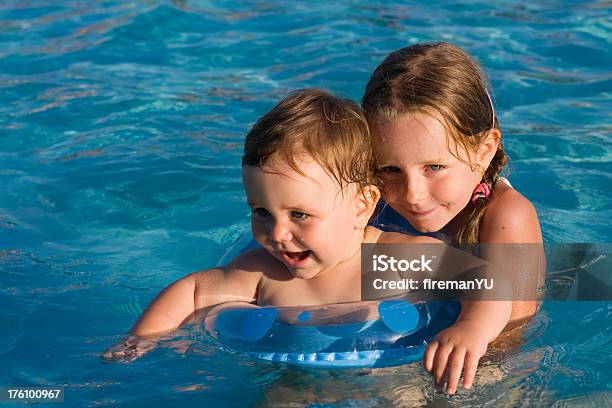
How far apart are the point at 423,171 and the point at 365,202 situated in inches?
11.9

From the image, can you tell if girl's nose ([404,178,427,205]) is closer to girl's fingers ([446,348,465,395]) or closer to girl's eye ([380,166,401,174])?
girl's eye ([380,166,401,174])

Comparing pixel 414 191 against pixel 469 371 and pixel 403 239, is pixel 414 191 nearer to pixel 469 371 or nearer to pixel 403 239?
pixel 403 239

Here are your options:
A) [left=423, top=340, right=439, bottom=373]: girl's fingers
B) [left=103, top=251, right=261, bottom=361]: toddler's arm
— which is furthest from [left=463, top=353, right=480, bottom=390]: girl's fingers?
[left=103, top=251, right=261, bottom=361]: toddler's arm

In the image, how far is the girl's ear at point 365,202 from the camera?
3936 millimetres

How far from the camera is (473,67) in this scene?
4.33m

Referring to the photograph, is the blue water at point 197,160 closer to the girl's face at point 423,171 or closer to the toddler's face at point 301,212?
the toddler's face at point 301,212

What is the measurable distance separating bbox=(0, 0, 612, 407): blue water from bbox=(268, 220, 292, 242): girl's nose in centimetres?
53

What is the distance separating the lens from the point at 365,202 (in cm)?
397

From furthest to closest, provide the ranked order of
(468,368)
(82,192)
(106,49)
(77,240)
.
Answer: (106,49), (82,192), (77,240), (468,368)

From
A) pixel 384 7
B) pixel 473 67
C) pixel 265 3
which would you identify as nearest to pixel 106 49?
pixel 265 3

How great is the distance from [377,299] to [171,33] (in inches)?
266

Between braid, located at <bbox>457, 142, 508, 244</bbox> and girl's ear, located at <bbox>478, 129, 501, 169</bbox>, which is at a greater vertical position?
girl's ear, located at <bbox>478, 129, 501, 169</bbox>

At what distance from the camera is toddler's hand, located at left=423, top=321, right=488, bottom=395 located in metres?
3.42

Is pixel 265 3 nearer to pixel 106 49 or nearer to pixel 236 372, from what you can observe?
pixel 106 49
